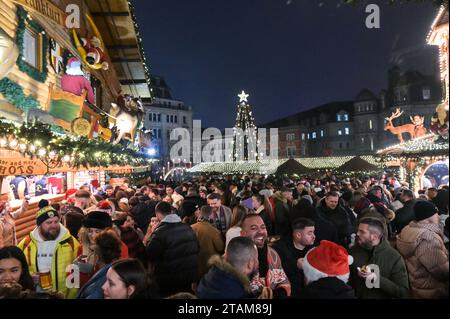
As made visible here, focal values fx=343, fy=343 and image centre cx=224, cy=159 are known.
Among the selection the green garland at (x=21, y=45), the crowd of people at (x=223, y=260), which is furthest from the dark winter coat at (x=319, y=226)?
the green garland at (x=21, y=45)

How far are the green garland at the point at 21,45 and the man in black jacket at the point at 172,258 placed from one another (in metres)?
6.47

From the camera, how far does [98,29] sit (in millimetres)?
17297

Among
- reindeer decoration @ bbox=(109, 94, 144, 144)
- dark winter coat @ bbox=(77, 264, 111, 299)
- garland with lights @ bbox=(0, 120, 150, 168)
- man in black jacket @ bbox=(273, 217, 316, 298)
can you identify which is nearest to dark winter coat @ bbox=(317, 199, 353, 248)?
man in black jacket @ bbox=(273, 217, 316, 298)

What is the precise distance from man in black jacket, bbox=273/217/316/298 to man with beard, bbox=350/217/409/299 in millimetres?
637

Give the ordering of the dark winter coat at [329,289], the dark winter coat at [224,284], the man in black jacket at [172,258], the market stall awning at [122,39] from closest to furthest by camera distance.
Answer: the dark winter coat at [224,284] < the dark winter coat at [329,289] < the man in black jacket at [172,258] < the market stall awning at [122,39]

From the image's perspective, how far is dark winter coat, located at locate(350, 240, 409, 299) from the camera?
390 centimetres

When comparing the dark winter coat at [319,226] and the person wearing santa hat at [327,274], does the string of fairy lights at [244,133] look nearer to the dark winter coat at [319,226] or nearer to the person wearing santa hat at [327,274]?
the dark winter coat at [319,226]

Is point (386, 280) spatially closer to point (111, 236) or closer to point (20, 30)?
point (111, 236)

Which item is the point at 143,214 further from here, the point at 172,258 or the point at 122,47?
the point at 122,47

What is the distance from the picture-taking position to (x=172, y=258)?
16.4 feet

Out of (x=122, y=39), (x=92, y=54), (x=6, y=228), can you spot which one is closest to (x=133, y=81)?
(x=122, y=39)

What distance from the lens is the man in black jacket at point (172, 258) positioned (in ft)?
16.4

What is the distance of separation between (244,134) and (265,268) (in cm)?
4086

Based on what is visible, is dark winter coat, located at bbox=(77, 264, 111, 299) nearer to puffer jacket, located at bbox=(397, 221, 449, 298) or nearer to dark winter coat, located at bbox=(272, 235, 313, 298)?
→ dark winter coat, located at bbox=(272, 235, 313, 298)
